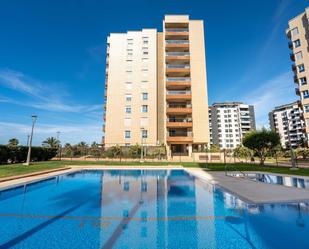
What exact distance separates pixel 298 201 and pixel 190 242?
18.7 ft

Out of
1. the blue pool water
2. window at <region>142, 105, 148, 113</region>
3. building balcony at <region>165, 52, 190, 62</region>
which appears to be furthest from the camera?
window at <region>142, 105, 148, 113</region>

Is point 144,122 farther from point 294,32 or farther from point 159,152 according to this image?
point 294,32

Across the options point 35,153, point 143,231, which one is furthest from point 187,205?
point 35,153

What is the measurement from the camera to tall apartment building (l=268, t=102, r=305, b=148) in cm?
8294

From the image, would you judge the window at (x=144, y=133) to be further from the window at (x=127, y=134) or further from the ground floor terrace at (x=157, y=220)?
the ground floor terrace at (x=157, y=220)

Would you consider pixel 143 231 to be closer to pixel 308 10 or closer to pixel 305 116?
pixel 305 116

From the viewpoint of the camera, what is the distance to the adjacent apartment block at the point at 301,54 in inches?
1453

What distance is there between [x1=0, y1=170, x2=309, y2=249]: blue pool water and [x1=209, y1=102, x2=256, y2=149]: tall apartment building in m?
84.6

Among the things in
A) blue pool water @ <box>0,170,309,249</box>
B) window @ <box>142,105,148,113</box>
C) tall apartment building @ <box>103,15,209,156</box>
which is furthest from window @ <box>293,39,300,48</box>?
blue pool water @ <box>0,170,309,249</box>

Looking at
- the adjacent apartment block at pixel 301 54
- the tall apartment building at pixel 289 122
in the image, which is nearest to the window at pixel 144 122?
the adjacent apartment block at pixel 301 54

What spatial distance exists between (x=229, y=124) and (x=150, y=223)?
302 ft

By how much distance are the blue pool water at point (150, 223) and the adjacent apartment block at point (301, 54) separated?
1590 inches

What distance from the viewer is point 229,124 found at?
293 ft

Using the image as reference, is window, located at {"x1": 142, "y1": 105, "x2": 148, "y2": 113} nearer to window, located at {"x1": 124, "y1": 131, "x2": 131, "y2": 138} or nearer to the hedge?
window, located at {"x1": 124, "y1": 131, "x2": 131, "y2": 138}
